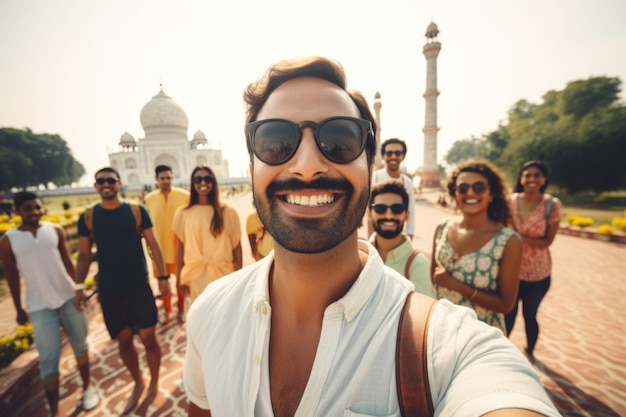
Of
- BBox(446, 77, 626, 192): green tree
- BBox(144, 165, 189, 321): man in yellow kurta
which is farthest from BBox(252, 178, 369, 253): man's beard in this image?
BBox(446, 77, 626, 192): green tree

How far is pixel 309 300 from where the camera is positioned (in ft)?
3.81

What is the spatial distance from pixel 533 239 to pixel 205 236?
3747mm

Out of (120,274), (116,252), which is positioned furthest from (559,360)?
(116,252)

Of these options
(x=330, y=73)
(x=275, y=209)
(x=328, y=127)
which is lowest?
(x=275, y=209)

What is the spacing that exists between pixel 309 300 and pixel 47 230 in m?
3.17

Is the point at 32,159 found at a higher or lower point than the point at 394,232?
higher

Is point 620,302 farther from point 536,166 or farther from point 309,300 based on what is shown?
point 309,300

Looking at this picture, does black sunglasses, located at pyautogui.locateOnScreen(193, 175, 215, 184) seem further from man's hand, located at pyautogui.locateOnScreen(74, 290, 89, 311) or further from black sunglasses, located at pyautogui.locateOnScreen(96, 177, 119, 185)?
man's hand, located at pyautogui.locateOnScreen(74, 290, 89, 311)

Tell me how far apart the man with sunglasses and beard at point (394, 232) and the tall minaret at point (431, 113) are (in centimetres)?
2542

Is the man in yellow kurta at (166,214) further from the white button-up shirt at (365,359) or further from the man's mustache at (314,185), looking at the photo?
the man's mustache at (314,185)

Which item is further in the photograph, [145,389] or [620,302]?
[620,302]

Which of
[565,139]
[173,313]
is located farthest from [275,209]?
[565,139]

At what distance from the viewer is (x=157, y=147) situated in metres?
42.1

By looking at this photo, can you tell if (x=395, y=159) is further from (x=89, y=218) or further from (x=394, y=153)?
(x=89, y=218)
